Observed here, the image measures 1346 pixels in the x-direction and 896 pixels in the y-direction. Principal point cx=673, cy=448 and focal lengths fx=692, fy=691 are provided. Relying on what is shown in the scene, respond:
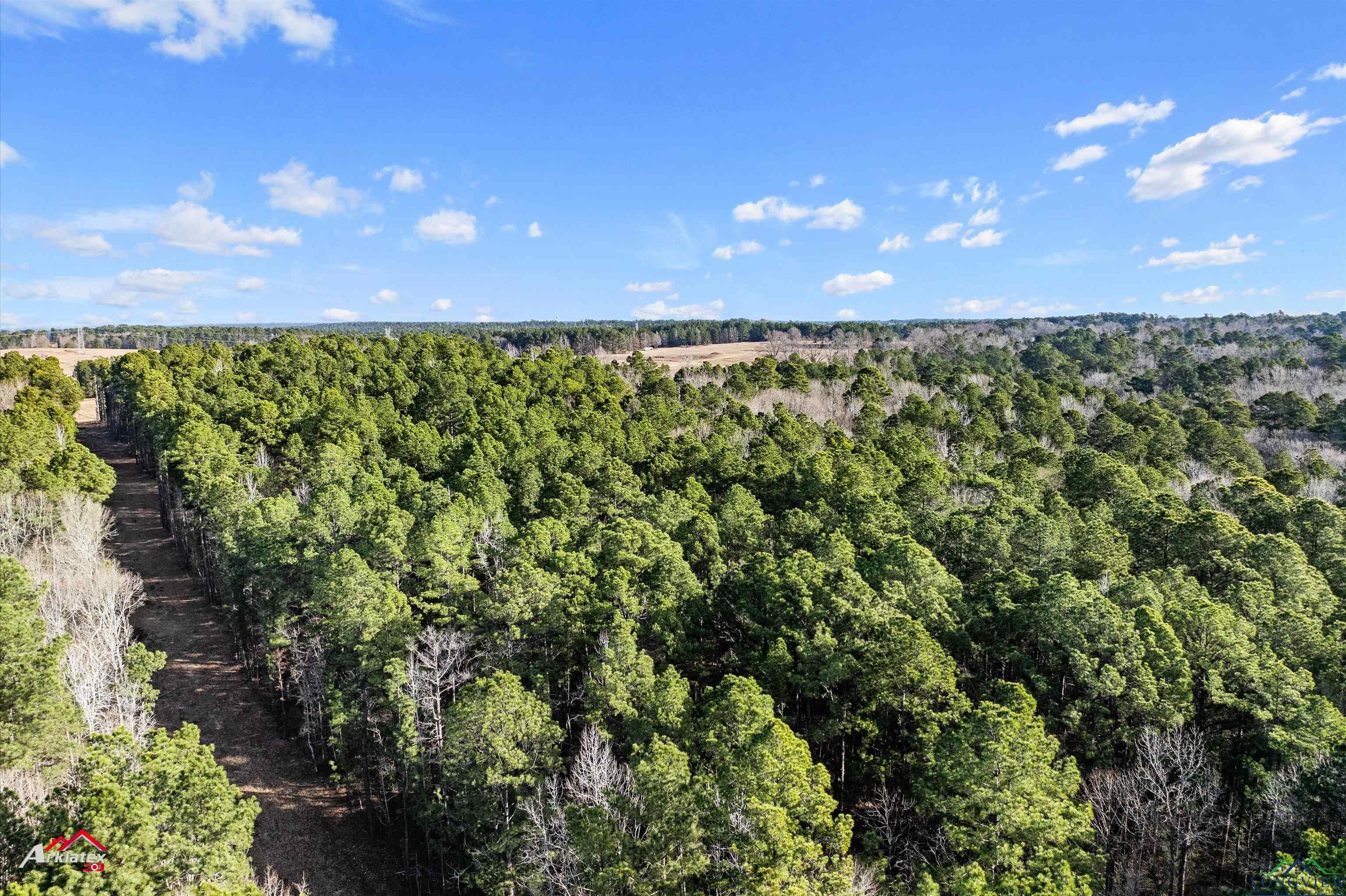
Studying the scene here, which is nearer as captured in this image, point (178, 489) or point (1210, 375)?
point (178, 489)

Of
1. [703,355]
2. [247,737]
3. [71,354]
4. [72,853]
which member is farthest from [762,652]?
[71,354]

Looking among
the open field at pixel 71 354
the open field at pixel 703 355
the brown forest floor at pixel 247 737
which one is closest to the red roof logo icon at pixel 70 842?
the brown forest floor at pixel 247 737

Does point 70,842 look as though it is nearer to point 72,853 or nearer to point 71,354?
point 72,853

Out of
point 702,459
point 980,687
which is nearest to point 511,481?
point 702,459

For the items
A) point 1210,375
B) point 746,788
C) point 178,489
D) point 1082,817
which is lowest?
point 1082,817

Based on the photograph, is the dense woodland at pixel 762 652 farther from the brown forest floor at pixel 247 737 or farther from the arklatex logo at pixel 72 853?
the brown forest floor at pixel 247 737

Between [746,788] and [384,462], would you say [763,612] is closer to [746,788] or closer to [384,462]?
[746,788]
